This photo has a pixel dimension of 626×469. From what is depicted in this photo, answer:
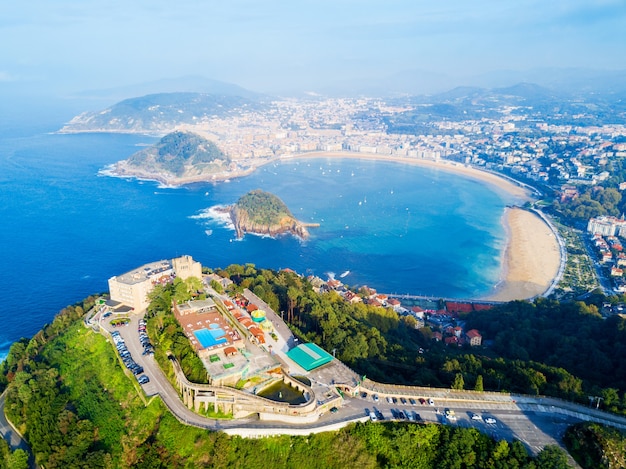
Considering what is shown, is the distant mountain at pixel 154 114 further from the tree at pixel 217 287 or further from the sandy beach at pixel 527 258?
the tree at pixel 217 287

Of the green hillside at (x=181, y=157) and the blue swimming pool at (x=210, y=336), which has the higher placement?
the blue swimming pool at (x=210, y=336)

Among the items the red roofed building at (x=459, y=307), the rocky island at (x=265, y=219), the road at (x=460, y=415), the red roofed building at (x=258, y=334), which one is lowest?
the red roofed building at (x=459, y=307)

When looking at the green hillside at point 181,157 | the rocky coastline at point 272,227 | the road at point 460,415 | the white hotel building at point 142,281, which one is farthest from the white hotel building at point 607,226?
the green hillside at point 181,157

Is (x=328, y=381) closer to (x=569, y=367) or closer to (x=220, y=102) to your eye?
(x=569, y=367)

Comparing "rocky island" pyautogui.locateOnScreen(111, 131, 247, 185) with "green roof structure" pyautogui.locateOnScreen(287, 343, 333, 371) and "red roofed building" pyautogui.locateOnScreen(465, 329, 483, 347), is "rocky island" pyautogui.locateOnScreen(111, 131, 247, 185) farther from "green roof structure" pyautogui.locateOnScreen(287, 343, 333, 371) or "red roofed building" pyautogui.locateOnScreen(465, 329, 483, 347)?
"green roof structure" pyautogui.locateOnScreen(287, 343, 333, 371)

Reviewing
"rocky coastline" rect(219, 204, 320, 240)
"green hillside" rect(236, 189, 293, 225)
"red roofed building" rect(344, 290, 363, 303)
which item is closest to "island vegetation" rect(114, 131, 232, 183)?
"green hillside" rect(236, 189, 293, 225)

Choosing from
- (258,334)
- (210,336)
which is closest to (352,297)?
(258,334)
